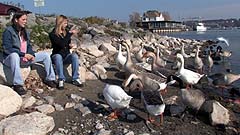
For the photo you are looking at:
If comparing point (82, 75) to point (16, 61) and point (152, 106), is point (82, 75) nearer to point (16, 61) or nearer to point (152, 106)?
point (16, 61)

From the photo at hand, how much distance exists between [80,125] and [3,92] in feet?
5.54

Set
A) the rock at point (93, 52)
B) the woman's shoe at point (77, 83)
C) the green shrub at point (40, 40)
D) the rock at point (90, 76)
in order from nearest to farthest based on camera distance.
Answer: the woman's shoe at point (77, 83)
the rock at point (90, 76)
the green shrub at point (40, 40)
the rock at point (93, 52)

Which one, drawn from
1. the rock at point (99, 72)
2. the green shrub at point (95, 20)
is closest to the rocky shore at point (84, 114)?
the rock at point (99, 72)

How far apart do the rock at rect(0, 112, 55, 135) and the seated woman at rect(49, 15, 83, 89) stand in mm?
2154

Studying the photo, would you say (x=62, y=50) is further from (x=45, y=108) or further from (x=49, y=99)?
(x=45, y=108)

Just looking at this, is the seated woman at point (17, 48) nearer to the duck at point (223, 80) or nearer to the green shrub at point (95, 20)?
the duck at point (223, 80)

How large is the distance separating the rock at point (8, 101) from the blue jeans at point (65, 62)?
1.60 meters

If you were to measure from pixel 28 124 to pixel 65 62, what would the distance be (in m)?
3.31

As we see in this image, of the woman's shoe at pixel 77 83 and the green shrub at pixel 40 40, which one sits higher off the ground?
the green shrub at pixel 40 40

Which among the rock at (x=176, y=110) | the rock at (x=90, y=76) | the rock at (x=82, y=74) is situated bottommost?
the rock at (x=176, y=110)

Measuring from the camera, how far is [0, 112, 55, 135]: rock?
625 cm

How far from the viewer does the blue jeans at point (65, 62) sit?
347 inches

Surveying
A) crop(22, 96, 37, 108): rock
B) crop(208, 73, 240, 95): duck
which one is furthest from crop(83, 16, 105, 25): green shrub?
crop(22, 96, 37, 108): rock

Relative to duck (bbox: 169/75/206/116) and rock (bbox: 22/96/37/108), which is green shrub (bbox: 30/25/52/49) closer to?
rock (bbox: 22/96/37/108)
